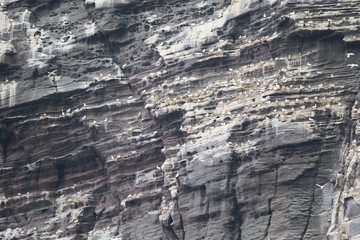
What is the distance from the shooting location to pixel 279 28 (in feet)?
322

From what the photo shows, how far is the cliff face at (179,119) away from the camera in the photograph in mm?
91125

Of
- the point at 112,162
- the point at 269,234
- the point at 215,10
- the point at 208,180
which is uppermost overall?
the point at 215,10

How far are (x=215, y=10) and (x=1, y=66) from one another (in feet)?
61.5

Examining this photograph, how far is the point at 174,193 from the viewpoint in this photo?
9531cm

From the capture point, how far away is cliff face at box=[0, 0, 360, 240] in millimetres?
91125

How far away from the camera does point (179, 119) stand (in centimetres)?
9925

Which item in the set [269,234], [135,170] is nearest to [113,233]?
[135,170]

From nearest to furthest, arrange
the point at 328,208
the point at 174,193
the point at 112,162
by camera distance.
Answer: the point at 328,208 < the point at 174,193 < the point at 112,162

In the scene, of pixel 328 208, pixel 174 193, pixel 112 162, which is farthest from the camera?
pixel 112 162

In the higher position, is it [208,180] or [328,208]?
[208,180]

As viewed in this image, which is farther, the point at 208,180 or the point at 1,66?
the point at 1,66

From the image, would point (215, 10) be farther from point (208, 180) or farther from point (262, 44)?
point (208, 180)

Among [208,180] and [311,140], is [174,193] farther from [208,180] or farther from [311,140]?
[311,140]

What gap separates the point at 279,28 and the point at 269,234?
57.5 ft
